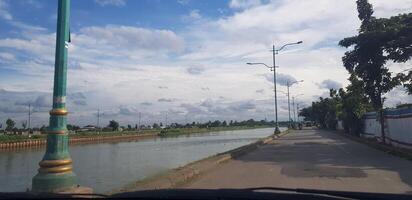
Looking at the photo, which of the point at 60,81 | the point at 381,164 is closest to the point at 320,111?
the point at 381,164

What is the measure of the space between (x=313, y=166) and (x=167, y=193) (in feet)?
Answer: 43.3

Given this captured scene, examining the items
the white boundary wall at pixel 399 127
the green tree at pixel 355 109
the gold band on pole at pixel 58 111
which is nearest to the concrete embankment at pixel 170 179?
the gold band on pole at pixel 58 111

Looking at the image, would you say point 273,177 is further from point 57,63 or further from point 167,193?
point 167,193

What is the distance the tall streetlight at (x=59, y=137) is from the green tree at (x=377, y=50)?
18.9 metres

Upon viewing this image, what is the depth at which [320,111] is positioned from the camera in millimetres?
100938

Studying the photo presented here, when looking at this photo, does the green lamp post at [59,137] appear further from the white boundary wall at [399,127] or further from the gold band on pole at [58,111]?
the white boundary wall at [399,127]

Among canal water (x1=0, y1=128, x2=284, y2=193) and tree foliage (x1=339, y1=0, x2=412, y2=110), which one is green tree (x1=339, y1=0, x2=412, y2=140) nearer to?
tree foliage (x1=339, y1=0, x2=412, y2=110)

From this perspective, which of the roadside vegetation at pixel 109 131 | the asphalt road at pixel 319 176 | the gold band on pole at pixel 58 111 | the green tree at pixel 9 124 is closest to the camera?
the gold band on pole at pixel 58 111

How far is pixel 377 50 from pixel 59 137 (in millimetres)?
20948

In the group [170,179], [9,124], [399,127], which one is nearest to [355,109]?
[399,127]

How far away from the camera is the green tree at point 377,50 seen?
24.4 metres

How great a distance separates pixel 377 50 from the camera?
2612 centimetres

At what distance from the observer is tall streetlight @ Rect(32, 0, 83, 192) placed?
8344mm

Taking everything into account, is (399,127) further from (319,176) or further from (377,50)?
(319,176)
